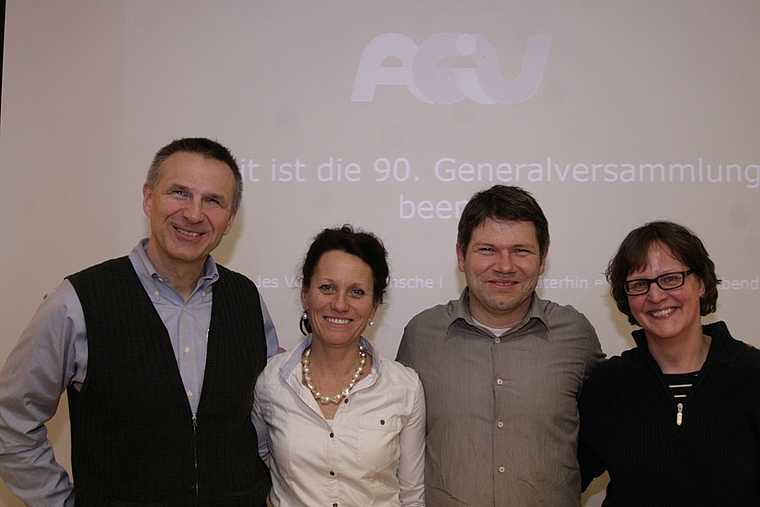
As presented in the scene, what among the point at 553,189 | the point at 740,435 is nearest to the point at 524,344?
the point at 740,435

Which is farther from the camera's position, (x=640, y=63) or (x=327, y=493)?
(x=640, y=63)

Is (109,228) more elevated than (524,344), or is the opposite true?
(109,228)

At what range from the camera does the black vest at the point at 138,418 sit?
178cm

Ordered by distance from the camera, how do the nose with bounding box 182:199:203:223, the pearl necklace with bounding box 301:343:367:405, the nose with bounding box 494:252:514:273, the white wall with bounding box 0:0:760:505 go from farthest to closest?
the white wall with bounding box 0:0:760:505, the nose with bounding box 494:252:514:273, the pearl necklace with bounding box 301:343:367:405, the nose with bounding box 182:199:203:223

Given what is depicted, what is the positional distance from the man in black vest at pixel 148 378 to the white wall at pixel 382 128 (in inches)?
49.3

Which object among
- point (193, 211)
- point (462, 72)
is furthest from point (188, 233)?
point (462, 72)

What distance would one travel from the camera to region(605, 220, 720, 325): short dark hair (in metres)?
1.87

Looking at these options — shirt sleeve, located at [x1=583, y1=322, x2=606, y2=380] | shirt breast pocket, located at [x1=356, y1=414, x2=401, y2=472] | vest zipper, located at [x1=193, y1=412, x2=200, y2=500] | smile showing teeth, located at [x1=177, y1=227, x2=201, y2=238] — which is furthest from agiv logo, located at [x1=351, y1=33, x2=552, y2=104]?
vest zipper, located at [x1=193, y1=412, x2=200, y2=500]

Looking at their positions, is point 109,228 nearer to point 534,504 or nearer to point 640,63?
point 534,504

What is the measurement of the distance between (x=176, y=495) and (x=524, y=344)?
1.30m

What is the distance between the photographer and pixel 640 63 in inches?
122

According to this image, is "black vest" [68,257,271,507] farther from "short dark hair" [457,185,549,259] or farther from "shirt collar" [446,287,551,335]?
"short dark hair" [457,185,549,259]

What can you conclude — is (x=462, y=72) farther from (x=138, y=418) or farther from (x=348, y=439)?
(x=138, y=418)

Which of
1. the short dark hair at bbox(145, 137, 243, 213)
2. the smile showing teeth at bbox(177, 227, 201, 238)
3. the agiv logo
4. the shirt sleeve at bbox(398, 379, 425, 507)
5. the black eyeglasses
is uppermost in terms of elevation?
the agiv logo
